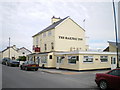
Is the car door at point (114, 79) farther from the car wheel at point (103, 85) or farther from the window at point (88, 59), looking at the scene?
the window at point (88, 59)

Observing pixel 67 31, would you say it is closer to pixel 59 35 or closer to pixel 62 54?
pixel 59 35

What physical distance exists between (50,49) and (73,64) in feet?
31.5

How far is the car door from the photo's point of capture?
8.79 metres

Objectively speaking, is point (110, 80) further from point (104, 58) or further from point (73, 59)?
point (104, 58)

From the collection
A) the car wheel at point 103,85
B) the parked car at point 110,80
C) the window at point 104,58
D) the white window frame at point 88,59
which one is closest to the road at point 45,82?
the car wheel at point 103,85

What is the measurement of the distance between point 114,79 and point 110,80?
301 mm

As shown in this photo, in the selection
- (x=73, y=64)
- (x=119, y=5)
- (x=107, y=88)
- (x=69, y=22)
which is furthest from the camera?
(x=69, y=22)

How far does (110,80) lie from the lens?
9.20 m

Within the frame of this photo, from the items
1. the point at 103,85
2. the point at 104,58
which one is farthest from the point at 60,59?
the point at 103,85

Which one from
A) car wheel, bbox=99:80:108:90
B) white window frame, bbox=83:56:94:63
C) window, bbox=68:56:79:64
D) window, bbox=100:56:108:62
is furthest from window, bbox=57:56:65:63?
car wheel, bbox=99:80:108:90

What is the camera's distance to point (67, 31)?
109 feet

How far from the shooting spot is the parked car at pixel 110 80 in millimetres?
8846

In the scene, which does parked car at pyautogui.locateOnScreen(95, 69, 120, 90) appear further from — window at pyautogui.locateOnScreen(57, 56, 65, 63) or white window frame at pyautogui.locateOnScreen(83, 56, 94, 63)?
window at pyautogui.locateOnScreen(57, 56, 65, 63)

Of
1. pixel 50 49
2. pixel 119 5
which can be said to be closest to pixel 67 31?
pixel 50 49
